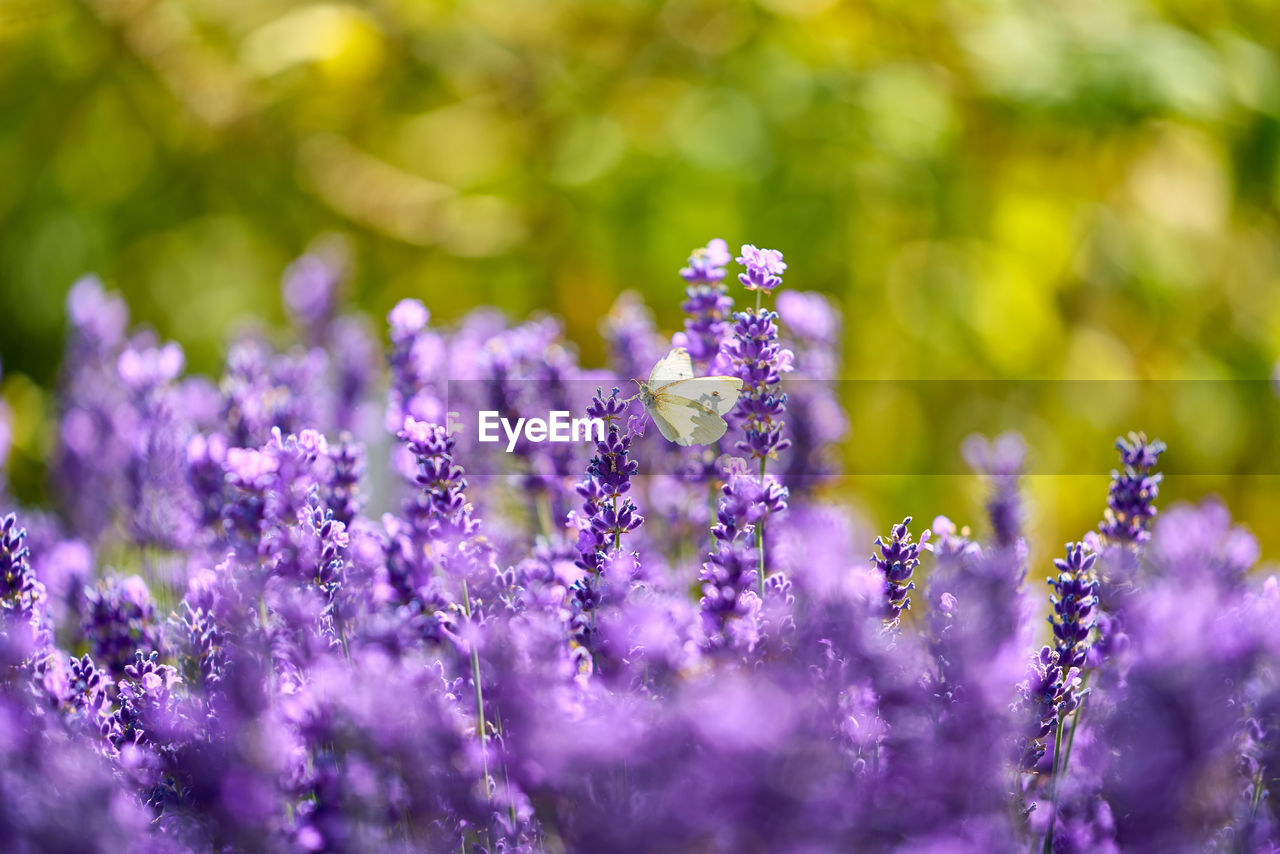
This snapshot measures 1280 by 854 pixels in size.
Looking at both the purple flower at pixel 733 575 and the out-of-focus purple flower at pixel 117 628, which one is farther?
the out-of-focus purple flower at pixel 117 628

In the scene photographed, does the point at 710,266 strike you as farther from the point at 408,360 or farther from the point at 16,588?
the point at 16,588

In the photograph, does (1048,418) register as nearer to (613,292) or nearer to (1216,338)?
(1216,338)

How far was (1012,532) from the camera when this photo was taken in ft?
4.17

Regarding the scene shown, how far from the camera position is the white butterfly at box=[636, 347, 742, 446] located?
92 centimetres

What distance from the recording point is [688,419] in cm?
96

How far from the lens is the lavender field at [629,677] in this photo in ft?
2.05

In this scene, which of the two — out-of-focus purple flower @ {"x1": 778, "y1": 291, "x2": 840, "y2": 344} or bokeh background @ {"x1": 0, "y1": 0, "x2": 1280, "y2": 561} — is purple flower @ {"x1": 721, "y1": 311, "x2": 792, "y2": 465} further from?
bokeh background @ {"x1": 0, "y1": 0, "x2": 1280, "y2": 561}

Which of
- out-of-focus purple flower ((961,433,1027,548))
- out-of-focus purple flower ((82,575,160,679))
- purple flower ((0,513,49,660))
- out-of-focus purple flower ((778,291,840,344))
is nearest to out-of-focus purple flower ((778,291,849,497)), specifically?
out-of-focus purple flower ((778,291,840,344))

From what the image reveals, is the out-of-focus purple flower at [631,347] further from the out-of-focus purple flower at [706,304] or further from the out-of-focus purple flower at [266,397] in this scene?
the out-of-focus purple flower at [266,397]

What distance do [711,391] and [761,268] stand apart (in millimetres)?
110

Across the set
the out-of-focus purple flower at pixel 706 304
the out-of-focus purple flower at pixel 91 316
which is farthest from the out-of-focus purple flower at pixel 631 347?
the out-of-focus purple flower at pixel 91 316

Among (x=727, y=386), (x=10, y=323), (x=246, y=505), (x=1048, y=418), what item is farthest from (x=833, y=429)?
(x=10, y=323)

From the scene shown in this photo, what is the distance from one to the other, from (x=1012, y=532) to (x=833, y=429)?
349 millimetres

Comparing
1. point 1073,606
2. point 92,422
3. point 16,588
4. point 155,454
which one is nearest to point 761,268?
point 1073,606
